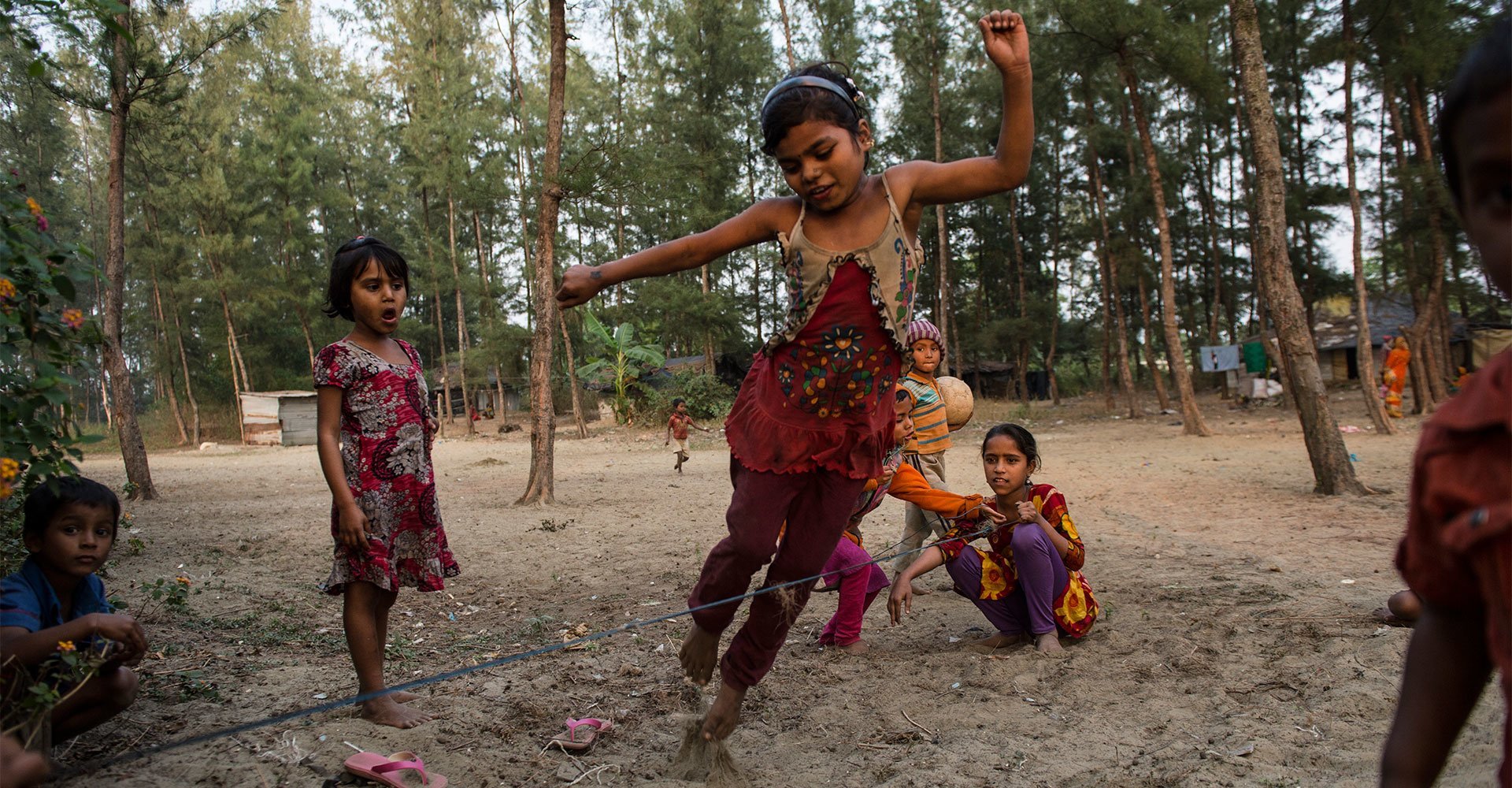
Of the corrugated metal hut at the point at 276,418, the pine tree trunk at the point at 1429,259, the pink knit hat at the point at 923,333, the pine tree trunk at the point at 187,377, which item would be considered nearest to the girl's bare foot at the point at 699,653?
the pink knit hat at the point at 923,333

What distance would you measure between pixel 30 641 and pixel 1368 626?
4.79m

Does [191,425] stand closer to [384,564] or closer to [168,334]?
[168,334]

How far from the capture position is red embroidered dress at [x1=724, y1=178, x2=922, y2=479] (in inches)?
98.3

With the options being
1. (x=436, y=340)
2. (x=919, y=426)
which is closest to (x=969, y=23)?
(x=919, y=426)

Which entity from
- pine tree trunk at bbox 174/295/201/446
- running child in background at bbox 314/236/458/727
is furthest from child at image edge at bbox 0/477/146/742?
pine tree trunk at bbox 174/295/201/446

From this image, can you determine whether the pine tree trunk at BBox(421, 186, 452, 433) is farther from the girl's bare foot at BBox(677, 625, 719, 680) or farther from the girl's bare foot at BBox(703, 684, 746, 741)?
the girl's bare foot at BBox(703, 684, 746, 741)

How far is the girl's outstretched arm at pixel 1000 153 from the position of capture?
2.21m

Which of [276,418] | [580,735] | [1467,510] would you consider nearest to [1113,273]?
[580,735]

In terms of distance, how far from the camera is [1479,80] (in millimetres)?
1031

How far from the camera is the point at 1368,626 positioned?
371cm

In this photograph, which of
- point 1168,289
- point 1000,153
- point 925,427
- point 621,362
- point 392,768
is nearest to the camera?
point 1000,153

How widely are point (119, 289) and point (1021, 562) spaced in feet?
38.4

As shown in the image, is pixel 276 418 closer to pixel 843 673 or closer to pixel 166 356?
pixel 166 356

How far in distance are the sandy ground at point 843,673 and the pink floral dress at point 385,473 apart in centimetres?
54
